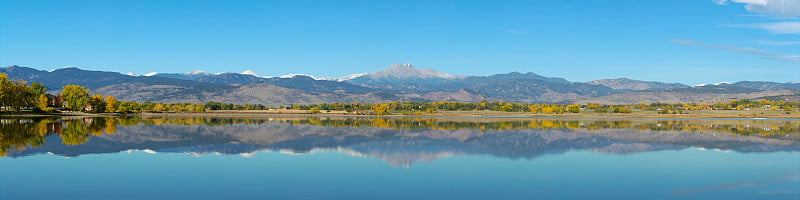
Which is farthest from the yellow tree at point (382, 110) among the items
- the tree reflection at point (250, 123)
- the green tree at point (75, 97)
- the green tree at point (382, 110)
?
the green tree at point (75, 97)

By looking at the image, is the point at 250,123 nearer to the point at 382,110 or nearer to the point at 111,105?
the point at 111,105

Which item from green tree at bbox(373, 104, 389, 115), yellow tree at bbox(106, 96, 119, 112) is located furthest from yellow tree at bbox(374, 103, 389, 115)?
yellow tree at bbox(106, 96, 119, 112)

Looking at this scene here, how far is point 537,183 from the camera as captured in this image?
19.0m

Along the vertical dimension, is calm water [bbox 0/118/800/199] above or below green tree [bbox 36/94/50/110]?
below

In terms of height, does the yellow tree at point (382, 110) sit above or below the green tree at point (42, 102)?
below

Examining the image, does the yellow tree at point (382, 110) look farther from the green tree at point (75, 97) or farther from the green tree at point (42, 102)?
the green tree at point (42, 102)

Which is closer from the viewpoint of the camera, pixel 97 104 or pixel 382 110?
pixel 97 104

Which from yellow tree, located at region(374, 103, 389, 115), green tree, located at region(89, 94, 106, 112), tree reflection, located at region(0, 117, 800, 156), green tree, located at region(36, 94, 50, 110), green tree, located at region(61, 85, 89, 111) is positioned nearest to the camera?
tree reflection, located at region(0, 117, 800, 156)

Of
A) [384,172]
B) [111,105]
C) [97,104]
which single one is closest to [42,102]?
[97,104]

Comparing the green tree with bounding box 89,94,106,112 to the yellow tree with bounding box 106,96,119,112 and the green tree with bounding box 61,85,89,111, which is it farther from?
the yellow tree with bounding box 106,96,119,112

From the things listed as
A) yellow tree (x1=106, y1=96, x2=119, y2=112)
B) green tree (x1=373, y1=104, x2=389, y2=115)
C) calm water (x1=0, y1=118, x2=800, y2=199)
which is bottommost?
calm water (x1=0, y1=118, x2=800, y2=199)

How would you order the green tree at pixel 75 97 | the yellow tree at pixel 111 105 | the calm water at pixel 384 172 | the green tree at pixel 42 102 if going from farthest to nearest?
the yellow tree at pixel 111 105
the green tree at pixel 75 97
the green tree at pixel 42 102
the calm water at pixel 384 172

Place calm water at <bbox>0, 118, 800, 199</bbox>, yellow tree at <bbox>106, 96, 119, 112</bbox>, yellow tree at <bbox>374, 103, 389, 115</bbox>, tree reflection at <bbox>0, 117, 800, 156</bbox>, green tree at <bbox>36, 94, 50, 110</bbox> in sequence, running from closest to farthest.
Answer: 1. calm water at <bbox>0, 118, 800, 199</bbox>
2. tree reflection at <bbox>0, 117, 800, 156</bbox>
3. green tree at <bbox>36, 94, 50, 110</bbox>
4. yellow tree at <bbox>106, 96, 119, 112</bbox>
5. yellow tree at <bbox>374, 103, 389, 115</bbox>

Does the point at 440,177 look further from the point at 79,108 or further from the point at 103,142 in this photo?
the point at 79,108
